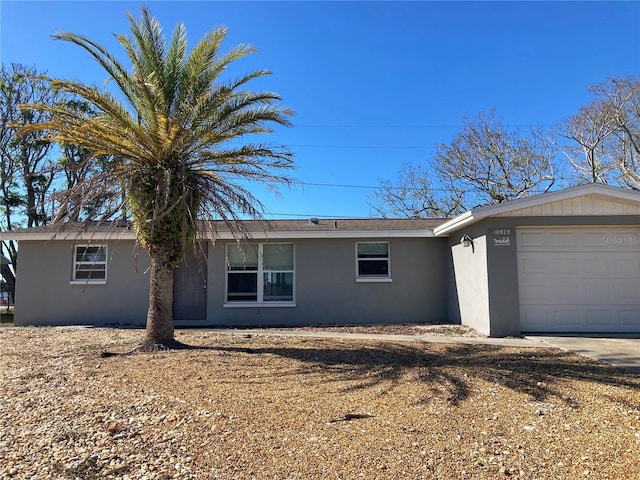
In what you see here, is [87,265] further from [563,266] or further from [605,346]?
[605,346]

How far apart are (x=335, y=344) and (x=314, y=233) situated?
14.9ft

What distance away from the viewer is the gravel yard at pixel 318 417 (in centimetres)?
362

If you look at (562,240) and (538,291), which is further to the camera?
(562,240)

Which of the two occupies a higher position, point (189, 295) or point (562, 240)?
point (562, 240)

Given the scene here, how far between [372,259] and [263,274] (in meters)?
3.34

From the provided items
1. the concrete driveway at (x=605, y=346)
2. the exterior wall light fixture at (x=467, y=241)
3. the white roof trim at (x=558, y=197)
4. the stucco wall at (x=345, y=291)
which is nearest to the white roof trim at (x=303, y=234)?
the stucco wall at (x=345, y=291)

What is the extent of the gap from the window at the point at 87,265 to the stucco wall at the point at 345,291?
3.34 meters

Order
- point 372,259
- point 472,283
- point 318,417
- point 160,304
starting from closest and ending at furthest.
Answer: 1. point 318,417
2. point 160,304
3. point 472,283
4. point 372,259

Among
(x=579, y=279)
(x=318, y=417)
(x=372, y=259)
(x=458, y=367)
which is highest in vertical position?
(x=372, y=259)

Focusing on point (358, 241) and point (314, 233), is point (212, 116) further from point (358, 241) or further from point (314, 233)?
point (358, 241)

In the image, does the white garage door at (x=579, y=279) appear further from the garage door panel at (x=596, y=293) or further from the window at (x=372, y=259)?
the window at (x=372, y=259)

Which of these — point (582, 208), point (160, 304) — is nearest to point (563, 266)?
point (582, 208)

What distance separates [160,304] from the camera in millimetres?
8430

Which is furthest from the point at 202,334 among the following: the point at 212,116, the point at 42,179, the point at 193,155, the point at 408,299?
the point at 42,179
